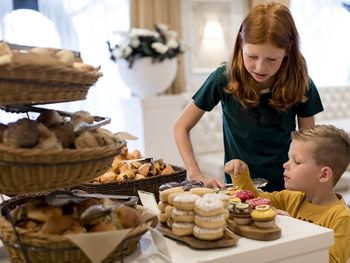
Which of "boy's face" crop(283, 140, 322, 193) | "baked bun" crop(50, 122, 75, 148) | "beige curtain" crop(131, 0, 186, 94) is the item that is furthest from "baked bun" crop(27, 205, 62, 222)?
"beige curtain" crop(131, 0, 186, 94)

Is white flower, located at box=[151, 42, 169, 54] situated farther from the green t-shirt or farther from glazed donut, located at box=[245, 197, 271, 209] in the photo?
glazed donut, located at box=[245, 197, 271, 209]

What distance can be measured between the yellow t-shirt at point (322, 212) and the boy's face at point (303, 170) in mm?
46

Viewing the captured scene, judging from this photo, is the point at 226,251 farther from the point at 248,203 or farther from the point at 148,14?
the point at 148,14

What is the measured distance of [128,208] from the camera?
994mm

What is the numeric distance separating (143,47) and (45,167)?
10.6 feet

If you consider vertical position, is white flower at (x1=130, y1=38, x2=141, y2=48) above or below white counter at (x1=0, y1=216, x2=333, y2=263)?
above

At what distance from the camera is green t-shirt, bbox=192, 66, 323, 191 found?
6.00ft

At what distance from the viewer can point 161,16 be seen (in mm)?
4637

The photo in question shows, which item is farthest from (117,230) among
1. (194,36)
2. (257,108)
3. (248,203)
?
(194,36)

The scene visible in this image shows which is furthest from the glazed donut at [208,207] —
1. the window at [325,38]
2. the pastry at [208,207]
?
the window at [325,38]

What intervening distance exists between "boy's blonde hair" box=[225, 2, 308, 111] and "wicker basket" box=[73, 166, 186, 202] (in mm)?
458

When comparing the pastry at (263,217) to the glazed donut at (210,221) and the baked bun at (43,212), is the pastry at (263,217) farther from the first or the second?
the baked bun at (43,212)

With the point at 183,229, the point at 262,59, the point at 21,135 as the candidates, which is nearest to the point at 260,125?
the point at 262,59

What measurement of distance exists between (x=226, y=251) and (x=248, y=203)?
21 centimetres
